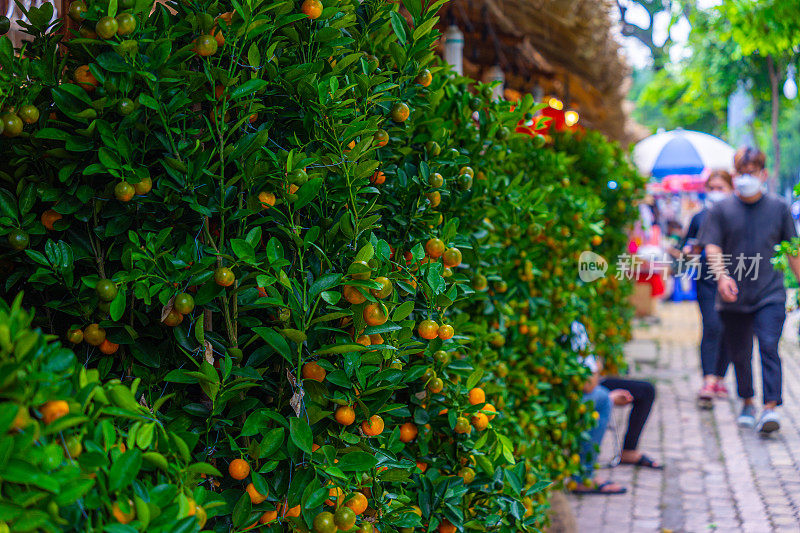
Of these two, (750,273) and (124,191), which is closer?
(124,191)

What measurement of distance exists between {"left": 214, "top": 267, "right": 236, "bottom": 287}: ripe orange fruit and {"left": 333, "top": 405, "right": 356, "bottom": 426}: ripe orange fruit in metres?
0.39

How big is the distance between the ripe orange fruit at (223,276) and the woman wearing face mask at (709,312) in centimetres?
572

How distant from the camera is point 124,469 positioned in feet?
4.12

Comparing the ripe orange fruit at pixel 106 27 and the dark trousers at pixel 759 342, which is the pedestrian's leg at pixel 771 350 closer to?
the dark trousers at pixel 759 342

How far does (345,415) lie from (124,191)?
70 cm

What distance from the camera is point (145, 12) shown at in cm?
166

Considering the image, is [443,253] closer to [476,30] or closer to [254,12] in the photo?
[254,12]

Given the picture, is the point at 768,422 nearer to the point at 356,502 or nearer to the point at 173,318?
the point at 356,502

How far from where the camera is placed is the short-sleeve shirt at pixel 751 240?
5.24 meters

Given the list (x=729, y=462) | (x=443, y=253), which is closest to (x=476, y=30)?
(x=729, y=462)

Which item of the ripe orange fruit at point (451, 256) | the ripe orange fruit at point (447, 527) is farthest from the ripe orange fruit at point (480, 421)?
the ripe orange fruit at point (451, 256)

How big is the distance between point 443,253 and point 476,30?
421cm

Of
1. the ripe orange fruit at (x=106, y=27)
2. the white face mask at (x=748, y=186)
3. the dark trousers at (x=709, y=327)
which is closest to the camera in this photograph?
the ripe orange fruit at (x=106, y=27)

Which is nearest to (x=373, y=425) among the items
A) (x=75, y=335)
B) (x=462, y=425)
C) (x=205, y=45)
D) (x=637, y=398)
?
(x=462, y=425)
